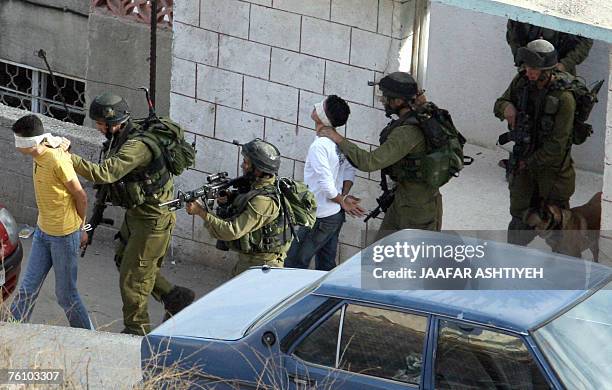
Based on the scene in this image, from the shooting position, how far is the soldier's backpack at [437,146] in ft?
26.7

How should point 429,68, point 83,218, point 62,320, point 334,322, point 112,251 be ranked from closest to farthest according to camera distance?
point 334,322, point 83,218, point 62,320, point 112,251, point 429,68

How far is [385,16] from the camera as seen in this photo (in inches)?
345

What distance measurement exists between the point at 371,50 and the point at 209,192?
1932 mm

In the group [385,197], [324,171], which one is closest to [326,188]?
[324,171]

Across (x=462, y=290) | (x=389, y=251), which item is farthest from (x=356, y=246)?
(x=462, y=290)

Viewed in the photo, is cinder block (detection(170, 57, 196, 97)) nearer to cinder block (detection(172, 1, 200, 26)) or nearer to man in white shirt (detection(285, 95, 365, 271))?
cinder block (detection(172, 1, 200, 26))

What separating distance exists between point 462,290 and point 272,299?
3.74ft

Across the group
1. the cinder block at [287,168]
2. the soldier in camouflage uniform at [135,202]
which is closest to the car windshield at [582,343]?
the soldier in camouflage uniform at [135,202]

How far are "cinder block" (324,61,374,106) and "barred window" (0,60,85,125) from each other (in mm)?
2868

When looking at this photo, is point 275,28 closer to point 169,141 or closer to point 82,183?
point 169,141

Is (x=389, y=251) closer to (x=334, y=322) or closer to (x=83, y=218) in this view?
(x=334, y=322)

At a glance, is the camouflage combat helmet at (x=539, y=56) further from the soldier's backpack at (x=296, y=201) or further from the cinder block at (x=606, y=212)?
the soldier's backpack at (x=296, y=201)

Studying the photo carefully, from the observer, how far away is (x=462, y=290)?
572 cm

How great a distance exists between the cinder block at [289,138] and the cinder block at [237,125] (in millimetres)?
87
